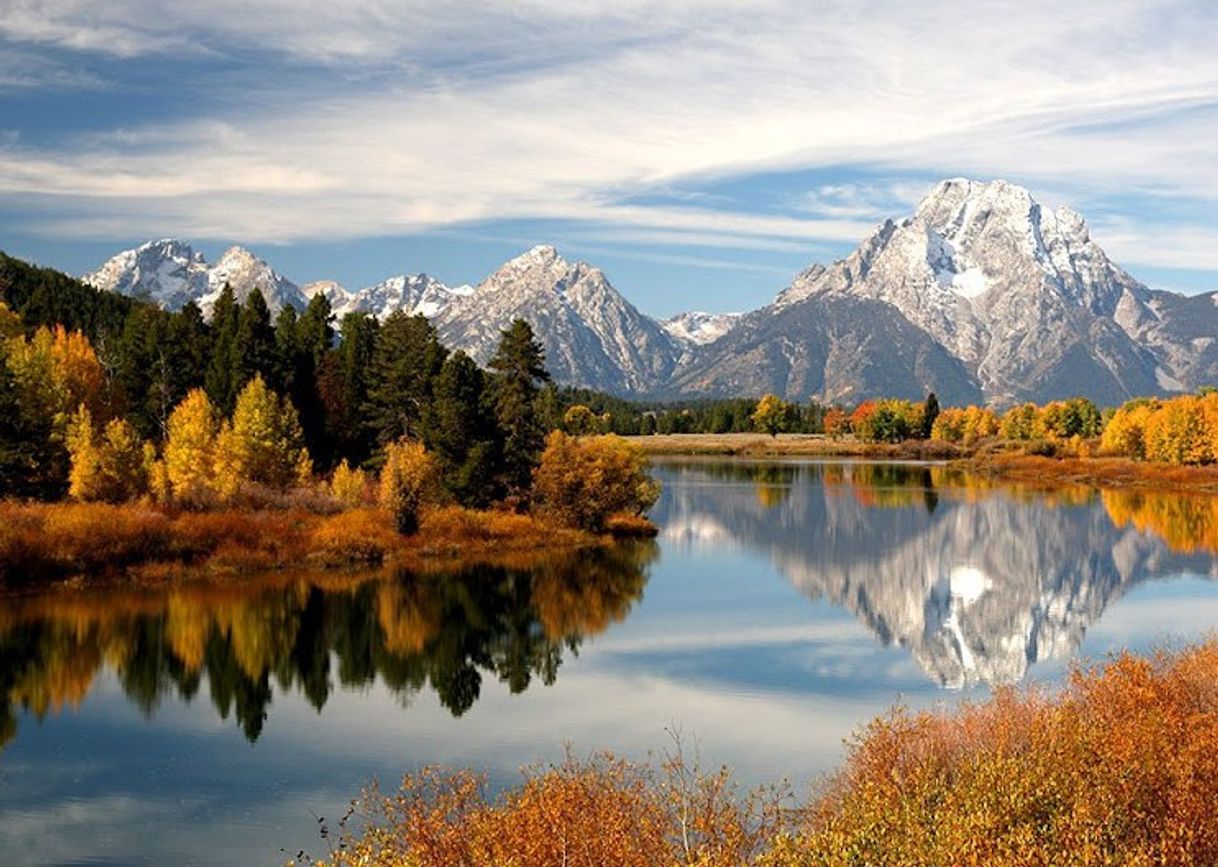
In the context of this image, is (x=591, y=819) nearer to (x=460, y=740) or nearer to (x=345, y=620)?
(x=460, y=740)

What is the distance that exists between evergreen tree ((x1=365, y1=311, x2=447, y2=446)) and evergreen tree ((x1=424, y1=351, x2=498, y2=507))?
590 cm

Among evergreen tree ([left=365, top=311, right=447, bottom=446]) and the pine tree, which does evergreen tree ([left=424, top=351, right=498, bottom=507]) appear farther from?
the pine tree

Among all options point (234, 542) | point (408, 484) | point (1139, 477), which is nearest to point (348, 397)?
point (408, 484)

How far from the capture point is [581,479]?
102 meters

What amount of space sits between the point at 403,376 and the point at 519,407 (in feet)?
35.2

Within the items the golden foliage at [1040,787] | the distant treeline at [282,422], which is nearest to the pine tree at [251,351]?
the distant treeline at [282,422]

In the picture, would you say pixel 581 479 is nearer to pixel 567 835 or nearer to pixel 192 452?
pixel 192 452

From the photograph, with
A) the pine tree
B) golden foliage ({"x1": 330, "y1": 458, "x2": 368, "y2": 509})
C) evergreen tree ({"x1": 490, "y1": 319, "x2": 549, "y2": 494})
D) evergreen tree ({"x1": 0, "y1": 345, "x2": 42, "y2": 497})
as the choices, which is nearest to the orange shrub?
golden foliage ({"x1": 330, "y1": 458, "x2": 368, "y2": 509})

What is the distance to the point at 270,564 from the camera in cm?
8156

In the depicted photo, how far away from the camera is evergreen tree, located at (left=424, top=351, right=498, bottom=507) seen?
98188 mm

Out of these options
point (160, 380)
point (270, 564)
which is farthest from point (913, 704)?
point (160, 380)

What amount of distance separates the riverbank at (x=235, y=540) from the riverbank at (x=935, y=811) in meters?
48.4

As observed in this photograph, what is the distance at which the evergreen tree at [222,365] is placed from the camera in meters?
103

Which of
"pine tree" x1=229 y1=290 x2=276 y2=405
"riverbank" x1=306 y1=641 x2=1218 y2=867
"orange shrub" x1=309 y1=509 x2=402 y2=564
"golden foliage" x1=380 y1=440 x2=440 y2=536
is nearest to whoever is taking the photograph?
"riverbank" x1=306 y1=641 x2=1218 y2=867
